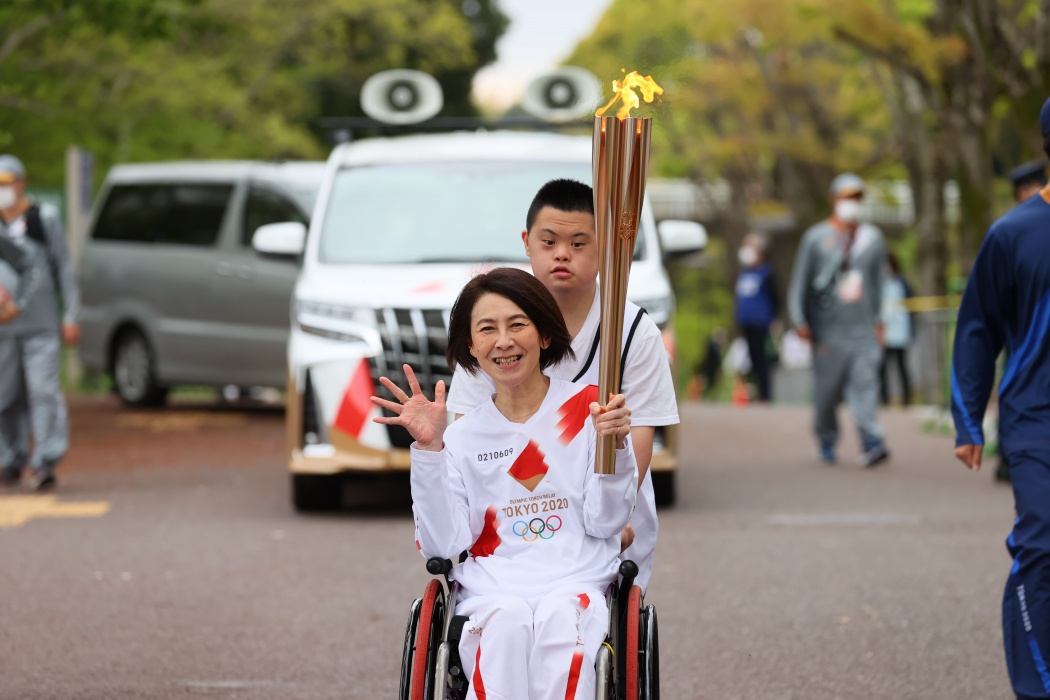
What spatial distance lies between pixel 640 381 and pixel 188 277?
39.8ft

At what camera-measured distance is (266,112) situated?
2958cm

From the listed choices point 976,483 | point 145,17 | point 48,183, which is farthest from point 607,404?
point 48,183

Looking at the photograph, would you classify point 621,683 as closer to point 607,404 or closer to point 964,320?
point 607,404

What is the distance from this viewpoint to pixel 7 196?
1067 centimetres

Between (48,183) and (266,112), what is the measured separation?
25.4ft

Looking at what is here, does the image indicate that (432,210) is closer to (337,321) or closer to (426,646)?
(337,321)

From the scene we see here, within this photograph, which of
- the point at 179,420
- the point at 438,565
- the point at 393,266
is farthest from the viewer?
the point at 179,420

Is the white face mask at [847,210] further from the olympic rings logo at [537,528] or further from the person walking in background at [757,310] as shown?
the olympic rings logo at [537,528]

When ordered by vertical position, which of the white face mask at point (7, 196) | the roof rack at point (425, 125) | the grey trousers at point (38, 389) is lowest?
the grey trousers at point (38, 389)

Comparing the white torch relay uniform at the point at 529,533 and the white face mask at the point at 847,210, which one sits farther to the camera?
the white face mask at the point at 847,210

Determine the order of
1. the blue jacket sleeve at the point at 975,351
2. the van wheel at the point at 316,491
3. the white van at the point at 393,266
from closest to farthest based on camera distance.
A: the blue jacket sleeve at the point at 975,351
the white van at the point at 393,266
the van wheel at the point at 316,491

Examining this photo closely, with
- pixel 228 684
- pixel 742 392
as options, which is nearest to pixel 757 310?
pixel 742 392

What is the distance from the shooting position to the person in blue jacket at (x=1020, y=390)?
446 cm

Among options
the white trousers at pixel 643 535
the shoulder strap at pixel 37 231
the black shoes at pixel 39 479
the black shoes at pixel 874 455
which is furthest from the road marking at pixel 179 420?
the white trousers at pixel 643 535
